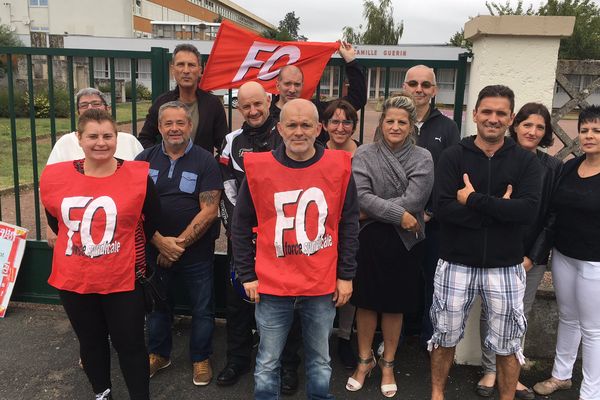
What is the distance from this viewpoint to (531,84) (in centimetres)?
339

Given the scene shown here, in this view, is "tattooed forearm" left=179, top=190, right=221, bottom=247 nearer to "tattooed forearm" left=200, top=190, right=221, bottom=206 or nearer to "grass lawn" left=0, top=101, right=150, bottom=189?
"tattooed forearm" left=200, top=190, right=221, bottom=206

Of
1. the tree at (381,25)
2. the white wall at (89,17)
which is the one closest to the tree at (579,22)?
the tree at (381,25)

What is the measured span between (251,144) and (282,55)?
897 mm

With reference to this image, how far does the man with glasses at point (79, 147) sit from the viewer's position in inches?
131

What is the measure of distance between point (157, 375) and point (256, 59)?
242 centimetres

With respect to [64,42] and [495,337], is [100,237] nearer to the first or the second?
[495,337]

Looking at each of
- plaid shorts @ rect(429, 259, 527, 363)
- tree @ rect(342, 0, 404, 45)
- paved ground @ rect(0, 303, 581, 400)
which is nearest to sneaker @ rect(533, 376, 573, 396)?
paved ground @ rect(0, 303, 581, 400)

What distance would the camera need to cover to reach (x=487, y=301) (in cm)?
291

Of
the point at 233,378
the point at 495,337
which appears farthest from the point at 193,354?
the point at 495,337

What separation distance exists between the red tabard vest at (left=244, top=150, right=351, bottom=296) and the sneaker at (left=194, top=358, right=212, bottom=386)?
3.80 feet

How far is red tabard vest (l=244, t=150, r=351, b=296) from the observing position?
8.55 feet

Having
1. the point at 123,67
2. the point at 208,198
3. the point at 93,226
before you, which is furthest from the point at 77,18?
the point at 93,226

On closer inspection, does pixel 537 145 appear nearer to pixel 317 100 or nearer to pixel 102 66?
pixel 317 100

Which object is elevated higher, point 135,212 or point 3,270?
point 135,212
